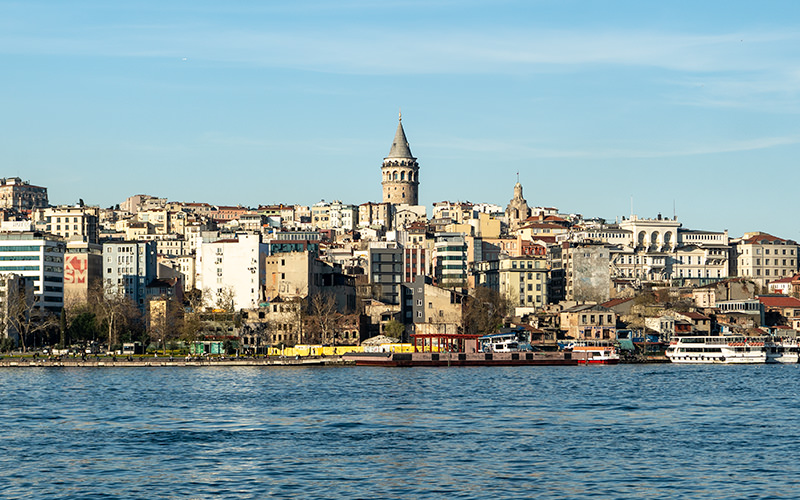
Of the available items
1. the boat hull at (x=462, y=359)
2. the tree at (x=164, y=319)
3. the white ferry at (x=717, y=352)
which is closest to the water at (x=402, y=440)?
the boat hull at (x=462, y=359)

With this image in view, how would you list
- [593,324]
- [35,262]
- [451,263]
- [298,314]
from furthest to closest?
[451,263]
[35,262]
[593,324]
[298,314]

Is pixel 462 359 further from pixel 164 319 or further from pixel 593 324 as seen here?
pixel 164 319

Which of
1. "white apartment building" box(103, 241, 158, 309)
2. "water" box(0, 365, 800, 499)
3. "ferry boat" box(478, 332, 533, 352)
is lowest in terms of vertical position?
"water" box(0, 365, 800, 499)

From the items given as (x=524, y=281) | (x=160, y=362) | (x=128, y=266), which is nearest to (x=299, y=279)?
(x=160, y=362)

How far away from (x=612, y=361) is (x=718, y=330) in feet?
78.7

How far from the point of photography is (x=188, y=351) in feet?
376

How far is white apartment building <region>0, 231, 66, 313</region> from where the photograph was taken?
5256 inches

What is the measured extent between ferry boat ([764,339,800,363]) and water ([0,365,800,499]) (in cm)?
3428

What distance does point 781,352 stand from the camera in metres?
112

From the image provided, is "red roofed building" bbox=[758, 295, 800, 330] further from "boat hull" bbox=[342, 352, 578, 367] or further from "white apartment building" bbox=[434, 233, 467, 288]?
"white apartment building" bbox=[434, 233, 467, 288]

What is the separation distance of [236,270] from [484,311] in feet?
96.9

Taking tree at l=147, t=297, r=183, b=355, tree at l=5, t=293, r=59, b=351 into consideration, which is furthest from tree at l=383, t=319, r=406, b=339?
tree at l=5, t=293, r=59, b=351

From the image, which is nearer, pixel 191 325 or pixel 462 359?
pixel 462 359

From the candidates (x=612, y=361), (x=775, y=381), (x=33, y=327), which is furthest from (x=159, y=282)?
(x=775, y=381)
